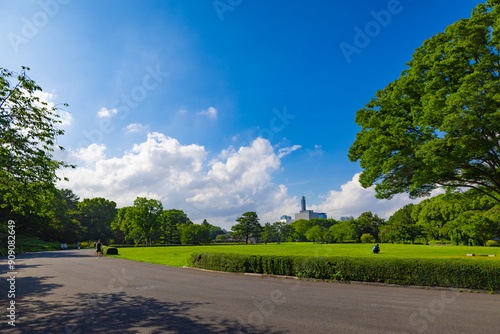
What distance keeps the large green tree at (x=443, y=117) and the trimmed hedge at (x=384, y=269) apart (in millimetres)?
6196

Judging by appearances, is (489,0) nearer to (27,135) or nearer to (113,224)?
(27,135)

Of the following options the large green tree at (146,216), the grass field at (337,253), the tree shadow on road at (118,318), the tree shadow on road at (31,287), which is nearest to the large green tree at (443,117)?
the grass field at (337,253)

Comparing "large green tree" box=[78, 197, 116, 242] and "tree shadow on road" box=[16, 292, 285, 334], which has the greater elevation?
"large green tree" box=[78, 197, 116, 242]

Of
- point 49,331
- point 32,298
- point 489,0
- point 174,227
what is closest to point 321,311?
point 49,331

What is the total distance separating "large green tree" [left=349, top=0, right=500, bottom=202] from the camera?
41.8 ft

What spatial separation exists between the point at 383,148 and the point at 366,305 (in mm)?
11621

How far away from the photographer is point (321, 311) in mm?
7133

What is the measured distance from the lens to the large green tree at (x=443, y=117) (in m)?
12.8

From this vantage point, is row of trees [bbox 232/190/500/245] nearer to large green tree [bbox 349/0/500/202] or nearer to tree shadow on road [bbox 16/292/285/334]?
large green tree [bbox 349/0/500/202]

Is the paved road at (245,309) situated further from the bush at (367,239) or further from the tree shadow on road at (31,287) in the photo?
the bush at (367,239)

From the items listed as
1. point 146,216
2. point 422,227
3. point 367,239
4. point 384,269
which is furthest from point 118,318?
point 422,227

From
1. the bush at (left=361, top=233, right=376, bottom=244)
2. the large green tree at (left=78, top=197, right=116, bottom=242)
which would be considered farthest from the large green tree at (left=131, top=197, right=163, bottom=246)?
the bush at (left=361, top=233, right=376, bottom=244)

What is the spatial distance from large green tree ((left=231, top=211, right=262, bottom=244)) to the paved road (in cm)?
8446

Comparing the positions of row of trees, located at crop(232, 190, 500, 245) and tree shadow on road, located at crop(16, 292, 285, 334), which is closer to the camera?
tree shadow on road, located at crop(16, 292, 285, 334)
